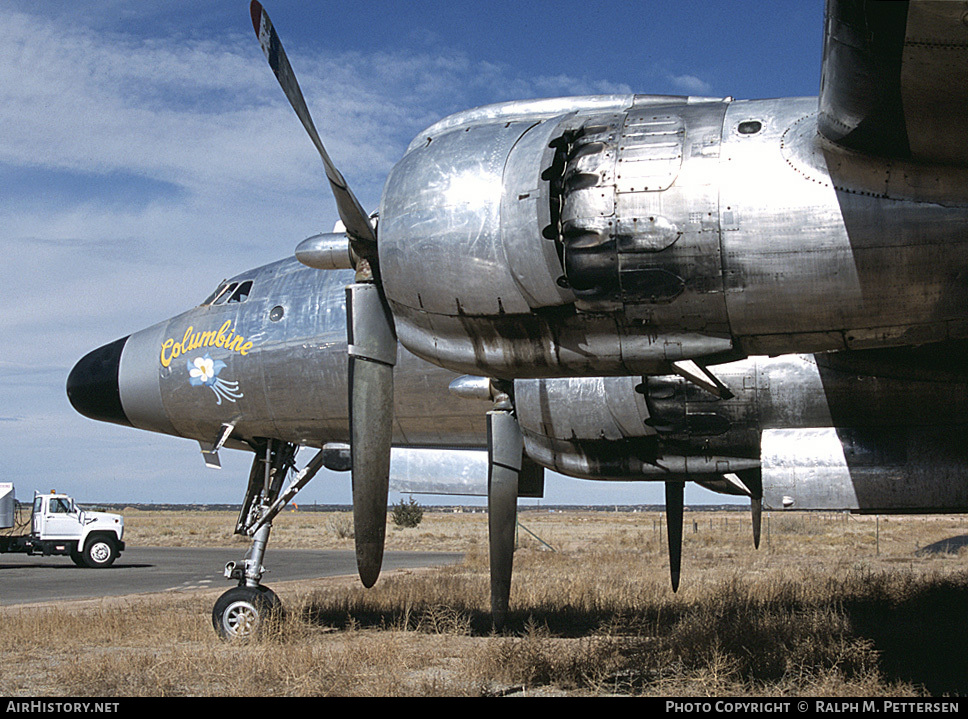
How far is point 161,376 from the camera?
12.0 meters

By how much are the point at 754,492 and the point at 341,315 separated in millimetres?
5398

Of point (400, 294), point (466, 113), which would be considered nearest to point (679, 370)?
point (400, 294)

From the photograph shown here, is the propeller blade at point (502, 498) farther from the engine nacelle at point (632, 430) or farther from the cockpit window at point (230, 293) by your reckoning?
the cockpit window at point (230, 293)

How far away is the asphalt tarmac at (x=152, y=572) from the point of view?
18266mm

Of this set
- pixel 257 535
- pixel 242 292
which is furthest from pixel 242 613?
pixel 242 292

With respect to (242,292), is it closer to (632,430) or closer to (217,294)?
(217,294)

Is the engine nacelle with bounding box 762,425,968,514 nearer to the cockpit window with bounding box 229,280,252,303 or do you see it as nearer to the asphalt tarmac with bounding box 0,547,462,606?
the cockpit window with bounding box 229,280,252,303

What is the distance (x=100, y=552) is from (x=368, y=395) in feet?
77.9

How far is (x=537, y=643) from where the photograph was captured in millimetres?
8000

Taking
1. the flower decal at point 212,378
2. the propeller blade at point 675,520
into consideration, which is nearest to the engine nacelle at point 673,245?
the propeller blade at point 675,520

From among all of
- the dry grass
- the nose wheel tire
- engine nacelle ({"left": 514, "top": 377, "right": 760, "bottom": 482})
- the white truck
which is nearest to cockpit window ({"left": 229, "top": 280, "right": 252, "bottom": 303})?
the nose wheel tire

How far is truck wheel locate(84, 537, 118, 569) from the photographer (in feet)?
86.3

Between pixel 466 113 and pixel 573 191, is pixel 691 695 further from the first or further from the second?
pixel 466 113

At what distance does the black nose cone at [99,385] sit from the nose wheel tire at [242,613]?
12.8 ft
